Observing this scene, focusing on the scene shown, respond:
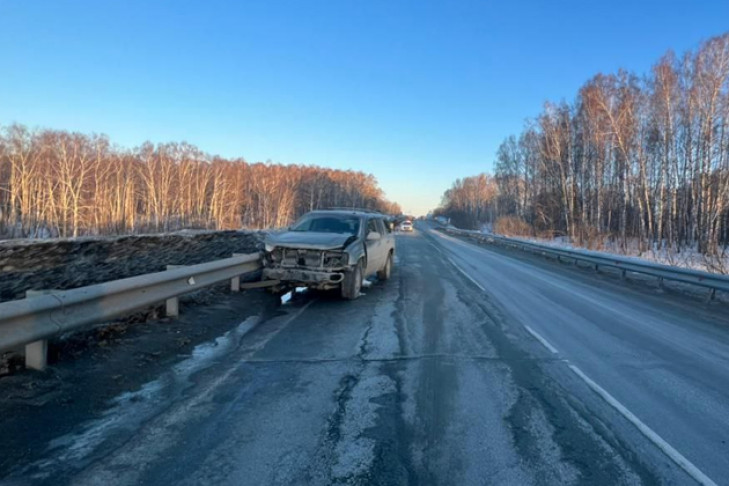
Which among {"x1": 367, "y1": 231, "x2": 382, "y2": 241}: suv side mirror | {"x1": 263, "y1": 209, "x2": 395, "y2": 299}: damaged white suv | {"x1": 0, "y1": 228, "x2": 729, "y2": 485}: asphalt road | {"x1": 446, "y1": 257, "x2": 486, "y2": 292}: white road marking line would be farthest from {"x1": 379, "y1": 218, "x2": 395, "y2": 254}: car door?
{"x1": 0, "y1": 228, "x2": 729, "y2": 485}: asphalt road

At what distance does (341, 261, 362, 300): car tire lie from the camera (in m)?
9.91

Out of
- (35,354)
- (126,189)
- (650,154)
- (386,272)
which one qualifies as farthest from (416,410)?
(126,189)

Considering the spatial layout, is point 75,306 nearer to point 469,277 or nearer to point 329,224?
point 329,224

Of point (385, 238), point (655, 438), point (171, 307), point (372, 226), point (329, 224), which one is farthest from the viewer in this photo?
point (385, 238)

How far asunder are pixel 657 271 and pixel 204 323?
1321 centimetres

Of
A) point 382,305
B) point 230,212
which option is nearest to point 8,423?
point 382,305

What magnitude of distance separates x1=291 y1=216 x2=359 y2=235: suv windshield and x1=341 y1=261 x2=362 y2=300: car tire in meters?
1.21

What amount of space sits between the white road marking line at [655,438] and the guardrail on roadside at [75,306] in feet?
17.8

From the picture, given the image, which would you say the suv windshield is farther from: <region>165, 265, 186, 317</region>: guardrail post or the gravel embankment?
<region>165, 265, 186, 317</region>: guardrail post

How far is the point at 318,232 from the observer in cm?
1084

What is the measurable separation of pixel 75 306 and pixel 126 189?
76199 millimetres

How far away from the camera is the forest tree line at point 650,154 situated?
30.1 metres

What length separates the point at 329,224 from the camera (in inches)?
451

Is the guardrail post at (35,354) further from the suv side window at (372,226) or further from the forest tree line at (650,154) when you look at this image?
the forest tree line at (650,154)
